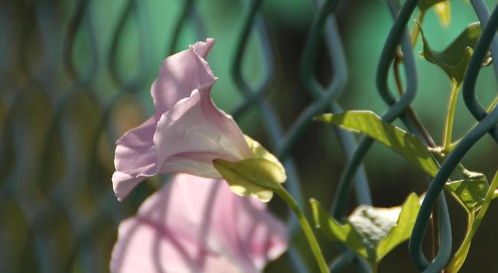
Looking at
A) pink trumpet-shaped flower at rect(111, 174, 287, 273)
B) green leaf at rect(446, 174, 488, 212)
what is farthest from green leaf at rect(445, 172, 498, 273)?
pink trumpet-shaped flower at rect(111, 174, 287, 273)

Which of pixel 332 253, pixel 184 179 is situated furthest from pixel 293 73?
pixel 184 179

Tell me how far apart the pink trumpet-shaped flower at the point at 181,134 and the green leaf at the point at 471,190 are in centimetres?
9

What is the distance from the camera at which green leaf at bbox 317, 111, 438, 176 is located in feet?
1.38

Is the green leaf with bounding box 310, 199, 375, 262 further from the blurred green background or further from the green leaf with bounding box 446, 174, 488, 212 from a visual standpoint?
the blurred green background

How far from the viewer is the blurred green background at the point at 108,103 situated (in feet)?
3.50

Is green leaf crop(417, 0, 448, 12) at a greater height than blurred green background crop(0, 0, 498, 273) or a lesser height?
greater

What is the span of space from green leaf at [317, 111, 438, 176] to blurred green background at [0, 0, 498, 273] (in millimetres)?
137

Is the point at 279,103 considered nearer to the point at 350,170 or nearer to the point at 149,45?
the point at 149,45

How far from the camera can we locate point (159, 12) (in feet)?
4.34

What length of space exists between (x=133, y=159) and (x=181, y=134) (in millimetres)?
22

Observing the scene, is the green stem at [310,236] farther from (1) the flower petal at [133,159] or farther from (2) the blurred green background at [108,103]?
(2) the blurred green background at [108,103]

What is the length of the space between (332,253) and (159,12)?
1159 millimetres

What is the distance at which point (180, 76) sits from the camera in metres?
0.44

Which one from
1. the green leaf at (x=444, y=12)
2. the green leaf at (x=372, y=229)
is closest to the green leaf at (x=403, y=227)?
the green leaf at (x=372, y=229)
